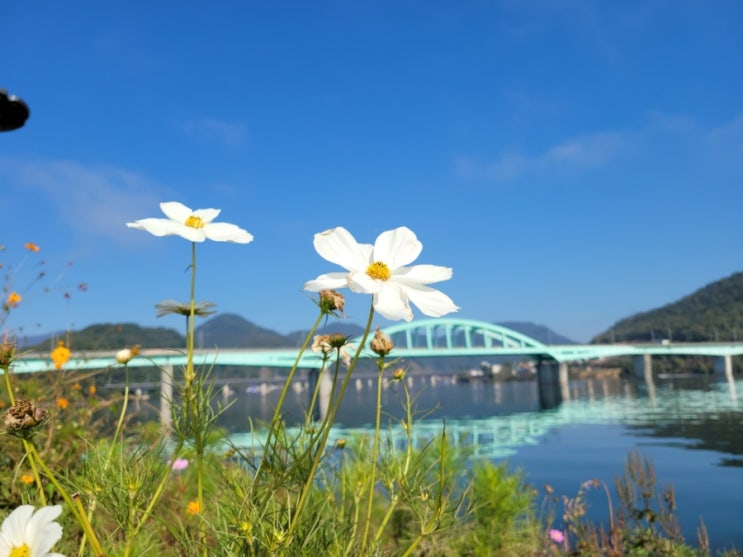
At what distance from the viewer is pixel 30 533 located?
76cm

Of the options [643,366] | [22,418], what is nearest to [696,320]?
[643,366]

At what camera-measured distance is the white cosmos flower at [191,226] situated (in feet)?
3.19

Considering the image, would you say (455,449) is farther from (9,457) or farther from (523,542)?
(9,457)

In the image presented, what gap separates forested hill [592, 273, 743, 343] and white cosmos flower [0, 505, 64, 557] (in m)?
82.8

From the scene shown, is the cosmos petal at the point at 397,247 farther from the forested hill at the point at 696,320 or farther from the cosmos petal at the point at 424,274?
the forested hill at the point at 696,320

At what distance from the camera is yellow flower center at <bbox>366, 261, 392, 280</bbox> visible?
935mm

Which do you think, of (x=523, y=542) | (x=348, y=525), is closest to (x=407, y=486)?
(x=348, y=525)

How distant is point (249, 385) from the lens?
93688 millimetres

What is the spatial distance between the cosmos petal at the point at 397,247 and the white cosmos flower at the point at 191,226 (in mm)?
240

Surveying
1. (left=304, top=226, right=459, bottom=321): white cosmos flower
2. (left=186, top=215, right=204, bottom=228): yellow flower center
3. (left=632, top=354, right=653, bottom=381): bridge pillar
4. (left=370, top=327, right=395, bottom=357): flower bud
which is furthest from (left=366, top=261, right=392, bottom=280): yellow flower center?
(left=632, top=354, right=653, bottom=381): bridge pillar

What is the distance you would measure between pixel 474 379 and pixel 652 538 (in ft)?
369

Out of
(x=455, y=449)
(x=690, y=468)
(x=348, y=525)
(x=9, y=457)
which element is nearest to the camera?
(x=348, y=525)

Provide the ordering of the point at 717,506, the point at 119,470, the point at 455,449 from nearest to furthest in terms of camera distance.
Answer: the point at 119,470, the point at 455,449, the point at 717,506

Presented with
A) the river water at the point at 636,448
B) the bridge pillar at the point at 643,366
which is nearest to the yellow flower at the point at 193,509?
the river water at the point at 636,448
